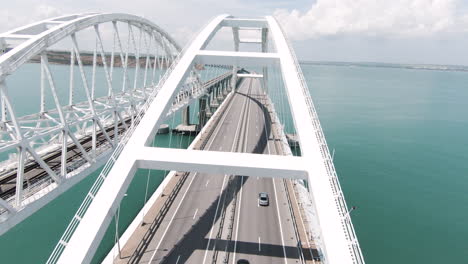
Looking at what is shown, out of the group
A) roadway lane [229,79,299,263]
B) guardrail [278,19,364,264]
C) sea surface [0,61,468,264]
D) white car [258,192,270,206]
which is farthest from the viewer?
sea surface [0,61,468,264]

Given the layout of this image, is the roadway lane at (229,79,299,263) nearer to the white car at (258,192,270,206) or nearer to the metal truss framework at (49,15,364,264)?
the white car at (258,192,270,206)

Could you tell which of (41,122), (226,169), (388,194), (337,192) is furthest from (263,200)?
(388,194)

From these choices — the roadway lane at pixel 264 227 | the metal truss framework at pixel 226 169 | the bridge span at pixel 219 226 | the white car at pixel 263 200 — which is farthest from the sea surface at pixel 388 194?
the metal truss framework at pixel 226 169

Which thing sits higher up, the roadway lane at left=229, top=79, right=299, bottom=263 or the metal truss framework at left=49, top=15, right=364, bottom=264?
the metal truss framework at left=49, top=15, right=364, bottom=264

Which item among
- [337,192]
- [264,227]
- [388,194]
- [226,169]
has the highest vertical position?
[226,169]

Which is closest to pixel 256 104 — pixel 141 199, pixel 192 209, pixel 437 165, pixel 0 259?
pixel 437 165

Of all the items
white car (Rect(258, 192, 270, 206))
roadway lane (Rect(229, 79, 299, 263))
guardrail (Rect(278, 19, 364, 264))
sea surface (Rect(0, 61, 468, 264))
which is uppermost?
guardrail (Rect(278, 19, 364, 264))

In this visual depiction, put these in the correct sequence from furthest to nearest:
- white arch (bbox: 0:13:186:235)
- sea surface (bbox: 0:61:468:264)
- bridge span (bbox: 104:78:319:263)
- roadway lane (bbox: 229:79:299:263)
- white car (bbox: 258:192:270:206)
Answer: sea surface (bbox: 0:61:468:264) < white car (bbox: 258:192:270:206) < roadway lane (bbox: 229:79:299:263) < bridge span (bbox: 104:78:319:263) < white arch (bbox: 0:13:186:235)

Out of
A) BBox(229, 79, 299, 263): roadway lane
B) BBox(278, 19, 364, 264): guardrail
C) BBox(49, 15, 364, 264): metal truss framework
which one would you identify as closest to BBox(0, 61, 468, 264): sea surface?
BBox(229, 79, 299, 263): roadway lane

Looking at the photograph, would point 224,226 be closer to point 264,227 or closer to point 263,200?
point 264,227
